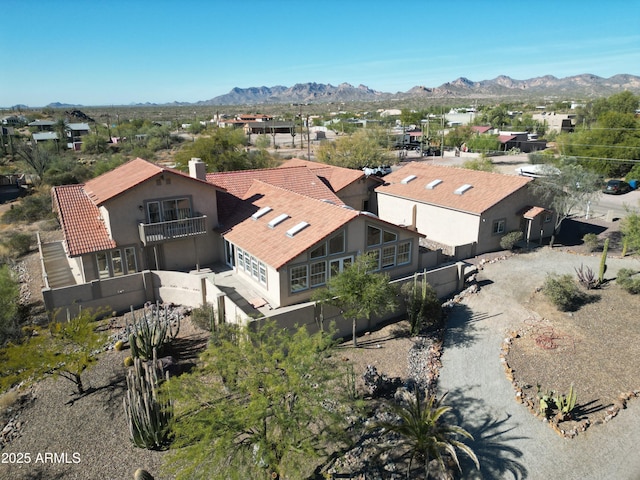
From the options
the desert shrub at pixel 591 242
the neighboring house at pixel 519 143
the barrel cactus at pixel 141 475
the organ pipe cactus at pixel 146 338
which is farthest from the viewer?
the neighboring house at pixel 519 143

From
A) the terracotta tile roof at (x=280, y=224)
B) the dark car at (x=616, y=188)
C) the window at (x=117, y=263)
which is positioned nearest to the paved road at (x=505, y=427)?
the terracotta tile roof at (x=280, y=224)

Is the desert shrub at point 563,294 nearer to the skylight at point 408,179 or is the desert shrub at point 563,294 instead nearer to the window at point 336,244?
the window at point 336,244

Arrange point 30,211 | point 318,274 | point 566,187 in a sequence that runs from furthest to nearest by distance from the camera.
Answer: point 30,211, point 566,187, point 318,274

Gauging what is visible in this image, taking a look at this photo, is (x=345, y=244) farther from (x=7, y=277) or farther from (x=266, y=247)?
(x=7, y=277)

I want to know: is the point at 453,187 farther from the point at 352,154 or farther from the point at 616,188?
the point at 616,188

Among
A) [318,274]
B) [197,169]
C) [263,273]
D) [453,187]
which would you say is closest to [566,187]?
[453,187]

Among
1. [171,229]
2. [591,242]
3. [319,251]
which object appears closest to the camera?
[319,251]
